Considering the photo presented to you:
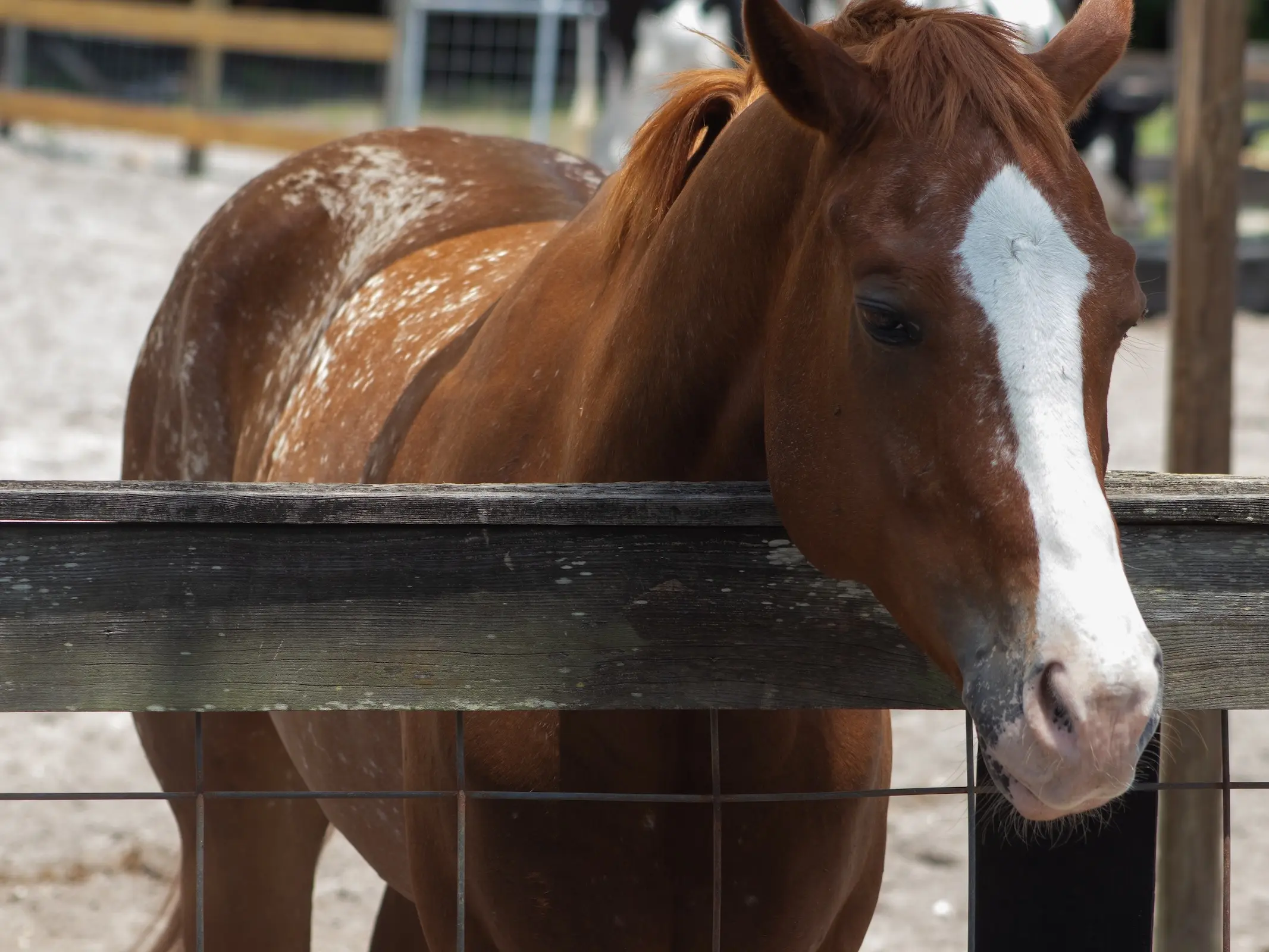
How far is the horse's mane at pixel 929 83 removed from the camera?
1.53 metres

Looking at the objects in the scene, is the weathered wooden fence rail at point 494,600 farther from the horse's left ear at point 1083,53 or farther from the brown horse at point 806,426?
the horse's left ear at point 1083,53

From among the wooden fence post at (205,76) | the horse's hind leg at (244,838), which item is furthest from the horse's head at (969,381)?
the wooden fence post at (205,76)

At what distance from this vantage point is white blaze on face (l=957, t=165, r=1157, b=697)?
4.20 feet

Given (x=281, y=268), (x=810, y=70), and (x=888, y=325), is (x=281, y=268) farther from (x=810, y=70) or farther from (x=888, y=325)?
(x=888, y=325)

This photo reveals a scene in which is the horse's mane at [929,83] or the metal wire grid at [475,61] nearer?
the horse's mane at [929,83]

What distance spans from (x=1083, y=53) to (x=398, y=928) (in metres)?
2.23

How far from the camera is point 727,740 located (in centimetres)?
184

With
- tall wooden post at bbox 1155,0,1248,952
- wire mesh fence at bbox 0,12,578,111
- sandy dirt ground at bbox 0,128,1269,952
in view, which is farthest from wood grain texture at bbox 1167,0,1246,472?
wire mesh fence at bbox 0,12,578,111

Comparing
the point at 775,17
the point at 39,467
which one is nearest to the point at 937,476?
the point at 775,17

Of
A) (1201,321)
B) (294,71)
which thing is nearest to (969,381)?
(1201,321)

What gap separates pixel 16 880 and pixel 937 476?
132 inches

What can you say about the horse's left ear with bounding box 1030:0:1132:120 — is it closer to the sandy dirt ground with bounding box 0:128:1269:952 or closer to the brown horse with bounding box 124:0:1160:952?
the brown horse with bounding box 124:0:1160:952

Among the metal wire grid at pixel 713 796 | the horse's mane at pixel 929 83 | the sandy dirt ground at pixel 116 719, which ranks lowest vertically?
the sandy dirt ground at pixel 116 719

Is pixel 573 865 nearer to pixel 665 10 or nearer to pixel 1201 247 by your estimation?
pixel 1201 247
